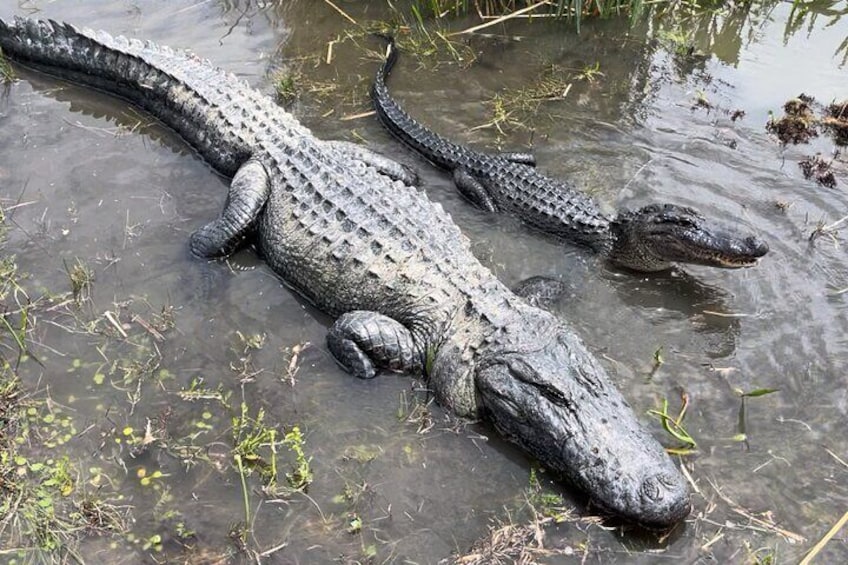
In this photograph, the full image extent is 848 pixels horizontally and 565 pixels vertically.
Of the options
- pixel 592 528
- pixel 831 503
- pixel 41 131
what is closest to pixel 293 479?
pixel 592 528

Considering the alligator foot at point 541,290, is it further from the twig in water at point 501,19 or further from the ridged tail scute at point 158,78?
the twig in water at point 501,19

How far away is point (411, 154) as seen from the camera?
6.02m

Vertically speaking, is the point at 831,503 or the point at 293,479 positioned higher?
the point at 831,503

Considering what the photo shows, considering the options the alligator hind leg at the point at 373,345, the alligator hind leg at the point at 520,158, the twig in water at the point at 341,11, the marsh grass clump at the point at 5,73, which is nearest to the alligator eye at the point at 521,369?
the alligator hind leg at the point at 373,345

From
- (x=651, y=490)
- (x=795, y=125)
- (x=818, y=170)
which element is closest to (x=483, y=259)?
(x=651, y=490)

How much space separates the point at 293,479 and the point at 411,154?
10.9ft

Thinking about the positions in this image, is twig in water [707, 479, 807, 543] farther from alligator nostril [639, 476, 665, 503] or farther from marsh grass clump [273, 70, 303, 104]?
marsh grass clump [273, 70, 303, 104]

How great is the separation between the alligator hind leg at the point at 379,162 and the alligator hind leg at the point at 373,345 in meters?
1.75

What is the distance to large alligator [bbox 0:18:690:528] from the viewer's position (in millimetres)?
3350

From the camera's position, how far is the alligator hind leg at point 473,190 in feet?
17.9

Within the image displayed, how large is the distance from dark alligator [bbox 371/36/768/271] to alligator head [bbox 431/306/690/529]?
53.5 inches

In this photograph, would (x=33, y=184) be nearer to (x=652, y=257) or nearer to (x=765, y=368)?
(x=652, y=257)

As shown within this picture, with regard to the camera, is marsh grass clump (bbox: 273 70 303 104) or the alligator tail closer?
marsh grass clump (bbox: 273 70 303 104)

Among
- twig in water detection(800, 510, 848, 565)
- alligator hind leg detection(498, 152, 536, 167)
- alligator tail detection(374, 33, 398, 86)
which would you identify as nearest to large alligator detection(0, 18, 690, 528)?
twig in water detection(800, 510, 848, 565)
